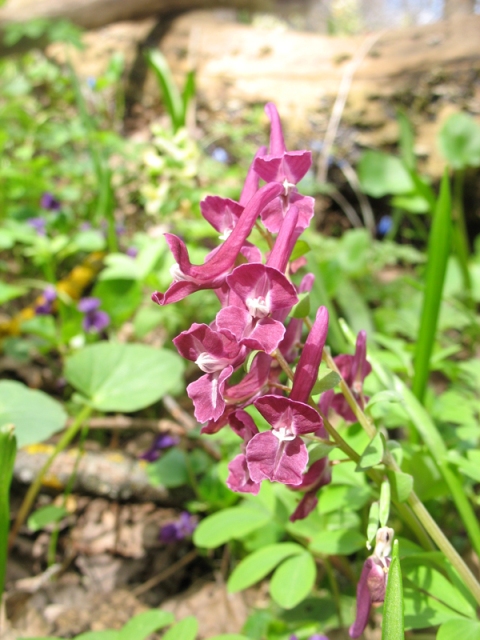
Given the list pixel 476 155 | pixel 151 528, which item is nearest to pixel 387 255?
pixel 476 155

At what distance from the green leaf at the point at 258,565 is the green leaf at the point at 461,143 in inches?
110

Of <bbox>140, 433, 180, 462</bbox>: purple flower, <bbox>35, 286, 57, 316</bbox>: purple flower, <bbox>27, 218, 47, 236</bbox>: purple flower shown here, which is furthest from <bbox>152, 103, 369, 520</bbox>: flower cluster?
<bbox>27, 218, 47, 236</bbox>: purple flower

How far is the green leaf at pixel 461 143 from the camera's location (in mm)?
3125

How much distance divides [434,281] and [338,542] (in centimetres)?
77

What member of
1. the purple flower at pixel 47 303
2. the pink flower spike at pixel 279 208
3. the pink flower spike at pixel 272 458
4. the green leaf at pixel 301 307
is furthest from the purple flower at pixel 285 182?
the purple flower at pixel 47 303

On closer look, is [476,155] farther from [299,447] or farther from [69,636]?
[69,636]

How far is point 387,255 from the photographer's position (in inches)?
112

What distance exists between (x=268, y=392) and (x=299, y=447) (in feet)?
0.43

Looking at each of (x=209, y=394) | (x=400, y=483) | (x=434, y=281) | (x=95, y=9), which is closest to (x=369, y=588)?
(x=400, y=483)

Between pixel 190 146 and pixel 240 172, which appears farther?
pixel 240 172

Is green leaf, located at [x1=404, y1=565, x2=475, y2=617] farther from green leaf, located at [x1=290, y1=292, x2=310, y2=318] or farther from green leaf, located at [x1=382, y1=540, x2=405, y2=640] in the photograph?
green leaf, located at [x1=290, y1=292, x2=310, y2=318]

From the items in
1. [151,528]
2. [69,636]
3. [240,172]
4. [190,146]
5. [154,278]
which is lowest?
[151,528]

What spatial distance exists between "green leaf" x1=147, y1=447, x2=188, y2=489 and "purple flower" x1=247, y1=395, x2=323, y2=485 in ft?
3.88

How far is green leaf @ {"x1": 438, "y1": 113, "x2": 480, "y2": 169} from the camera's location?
10.3 ft
